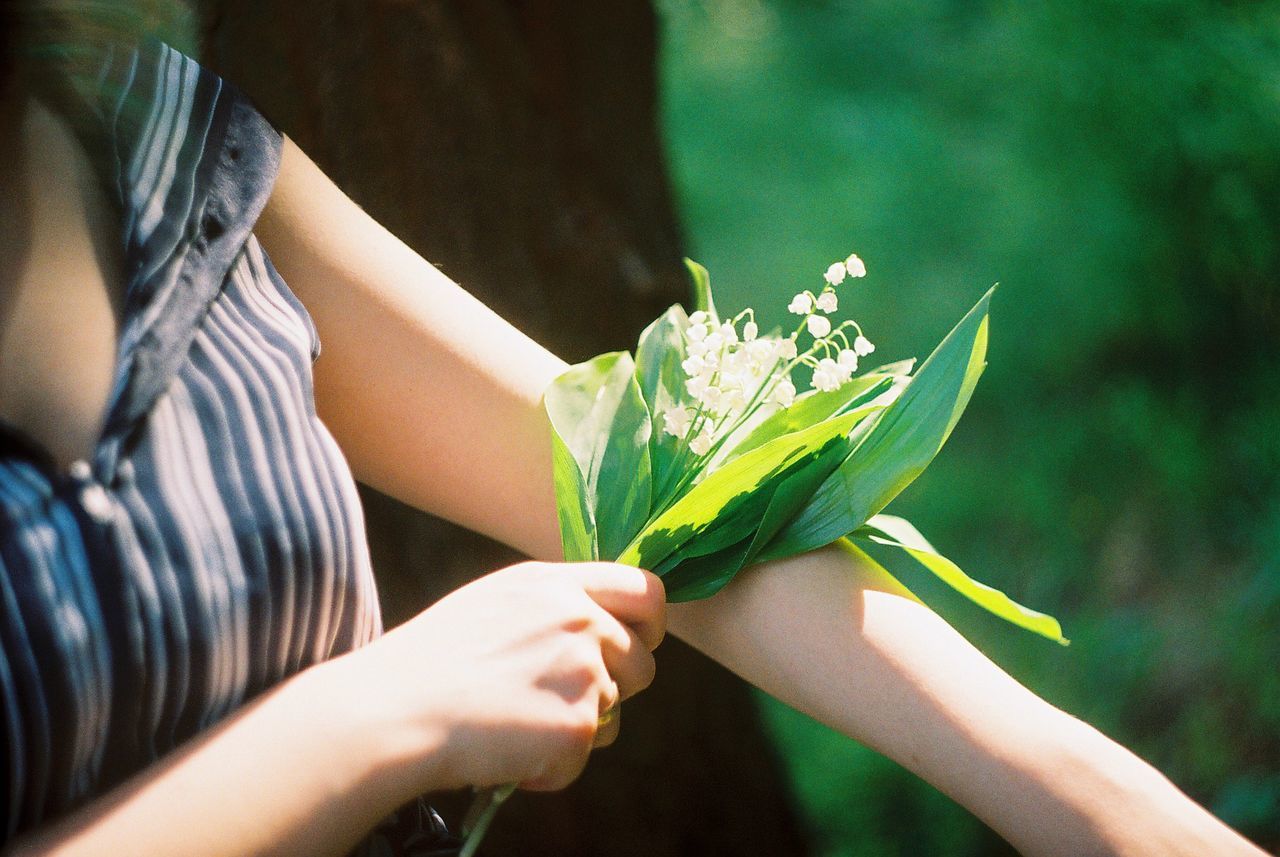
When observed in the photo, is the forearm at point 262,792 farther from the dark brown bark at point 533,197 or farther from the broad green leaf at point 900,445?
the dark brown bark at point 533,197

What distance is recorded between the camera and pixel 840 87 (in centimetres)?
183

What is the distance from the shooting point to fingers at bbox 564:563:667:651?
2.04ft

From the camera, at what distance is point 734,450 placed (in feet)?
2.34

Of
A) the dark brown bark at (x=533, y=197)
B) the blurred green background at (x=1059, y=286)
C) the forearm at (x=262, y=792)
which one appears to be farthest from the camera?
the blurred green background at (x=1059, y=286)

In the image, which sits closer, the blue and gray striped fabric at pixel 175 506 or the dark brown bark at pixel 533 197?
the blue and gray striped fabric at pixel 175 506

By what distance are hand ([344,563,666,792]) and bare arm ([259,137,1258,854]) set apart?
0.13m

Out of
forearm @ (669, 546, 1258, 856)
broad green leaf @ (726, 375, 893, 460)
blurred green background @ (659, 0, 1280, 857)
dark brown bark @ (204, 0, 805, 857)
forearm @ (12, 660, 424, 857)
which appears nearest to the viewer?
forearm @ (12, 660, 424, 857)

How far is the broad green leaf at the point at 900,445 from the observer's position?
0.62 metres

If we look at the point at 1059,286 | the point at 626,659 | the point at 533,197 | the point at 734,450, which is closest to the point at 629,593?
the point at 626,659

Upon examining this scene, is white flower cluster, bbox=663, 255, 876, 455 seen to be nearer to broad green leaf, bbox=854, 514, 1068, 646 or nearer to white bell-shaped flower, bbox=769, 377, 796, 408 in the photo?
white bell-shaped flower, bbox=769, 377, 796, 408

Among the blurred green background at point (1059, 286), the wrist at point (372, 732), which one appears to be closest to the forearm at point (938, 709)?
the wrist at point (372, 732)

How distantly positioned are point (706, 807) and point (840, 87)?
4.21ft

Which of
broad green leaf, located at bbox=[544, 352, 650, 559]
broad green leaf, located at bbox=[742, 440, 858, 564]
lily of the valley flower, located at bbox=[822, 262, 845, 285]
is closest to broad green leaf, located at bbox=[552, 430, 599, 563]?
broad green leaf, located at bbox=[544, 352, 650, 559]

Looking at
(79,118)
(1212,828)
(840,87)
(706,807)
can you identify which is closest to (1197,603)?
(706,807)
